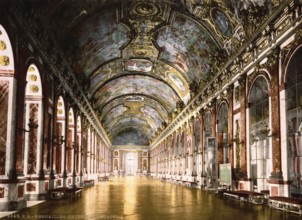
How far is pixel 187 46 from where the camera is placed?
80.0 feet

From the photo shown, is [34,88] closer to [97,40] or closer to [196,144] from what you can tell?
[97,40]

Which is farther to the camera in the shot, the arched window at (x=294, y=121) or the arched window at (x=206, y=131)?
the arched window at (x=206, y=131)

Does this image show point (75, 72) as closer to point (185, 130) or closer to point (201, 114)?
point (201, 114)

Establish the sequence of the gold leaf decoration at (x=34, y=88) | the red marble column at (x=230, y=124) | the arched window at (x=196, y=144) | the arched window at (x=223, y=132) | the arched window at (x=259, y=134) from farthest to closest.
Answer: the arched window at (x=196, y=144) → the arched window at (x=223, y=132) → the red marble column at (x=230, y=124) → the arched window at (x=259, y=134) → the gold leaf decoration at (x=34, y=88)

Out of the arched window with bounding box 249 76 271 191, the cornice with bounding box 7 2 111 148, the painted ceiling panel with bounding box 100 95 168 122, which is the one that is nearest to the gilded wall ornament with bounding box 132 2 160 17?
the cornice with bounding box 7 2 111 148

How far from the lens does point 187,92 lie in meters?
32.3

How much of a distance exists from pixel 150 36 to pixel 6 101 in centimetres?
1454

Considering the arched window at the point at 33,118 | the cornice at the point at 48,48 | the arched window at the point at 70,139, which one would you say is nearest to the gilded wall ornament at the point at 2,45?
the cornice at the point at 48,48

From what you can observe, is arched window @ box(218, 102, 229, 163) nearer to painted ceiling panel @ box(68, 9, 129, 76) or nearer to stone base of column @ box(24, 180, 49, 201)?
painted ceiling panel @ box(68, 9, 129, 76)

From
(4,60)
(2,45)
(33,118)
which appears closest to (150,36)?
(33,118)

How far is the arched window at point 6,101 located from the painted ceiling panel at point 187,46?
11.5 m

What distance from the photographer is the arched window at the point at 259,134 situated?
16.0 metres

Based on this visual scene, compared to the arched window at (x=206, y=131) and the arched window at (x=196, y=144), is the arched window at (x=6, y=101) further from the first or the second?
the arched window at (x=196, y=144)

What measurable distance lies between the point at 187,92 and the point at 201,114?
16.1ft
